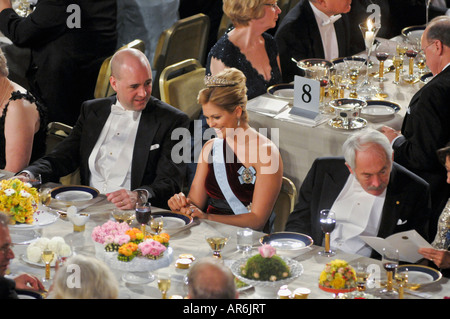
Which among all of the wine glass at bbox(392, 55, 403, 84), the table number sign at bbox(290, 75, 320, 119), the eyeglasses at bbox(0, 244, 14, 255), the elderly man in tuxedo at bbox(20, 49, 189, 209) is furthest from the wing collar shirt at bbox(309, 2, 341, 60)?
the eyeglasses at bbox(0, 244, 14, 255)

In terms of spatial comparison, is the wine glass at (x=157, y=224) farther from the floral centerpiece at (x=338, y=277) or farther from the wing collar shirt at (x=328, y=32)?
the wing collar shirt at (x=328, y=32)

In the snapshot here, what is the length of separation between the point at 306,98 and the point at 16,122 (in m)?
1.73

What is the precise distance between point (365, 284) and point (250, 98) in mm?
2467

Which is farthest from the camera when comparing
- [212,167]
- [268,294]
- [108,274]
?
[212,167]

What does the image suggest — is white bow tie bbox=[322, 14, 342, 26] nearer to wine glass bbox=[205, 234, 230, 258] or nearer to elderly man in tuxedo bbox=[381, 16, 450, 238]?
elderly man in tuxedo bbox=[381, 16, 450, 238]

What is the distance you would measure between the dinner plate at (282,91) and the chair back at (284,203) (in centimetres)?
122

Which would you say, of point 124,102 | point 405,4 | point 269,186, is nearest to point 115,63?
point 124,102

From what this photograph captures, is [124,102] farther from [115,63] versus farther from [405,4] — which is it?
[405,4]

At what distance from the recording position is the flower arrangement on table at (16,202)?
4.16 metres

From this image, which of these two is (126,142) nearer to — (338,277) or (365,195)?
(365,195)

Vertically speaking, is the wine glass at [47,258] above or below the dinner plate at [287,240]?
above

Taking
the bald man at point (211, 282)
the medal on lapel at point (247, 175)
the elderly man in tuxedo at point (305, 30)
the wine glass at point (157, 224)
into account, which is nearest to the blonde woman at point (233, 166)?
the medal on lapel at point (247, 175)

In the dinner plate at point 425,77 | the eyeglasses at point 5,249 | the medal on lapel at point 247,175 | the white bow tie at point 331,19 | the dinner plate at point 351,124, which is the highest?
the white bow tie at point 331,19

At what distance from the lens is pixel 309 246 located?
13.2 feet
